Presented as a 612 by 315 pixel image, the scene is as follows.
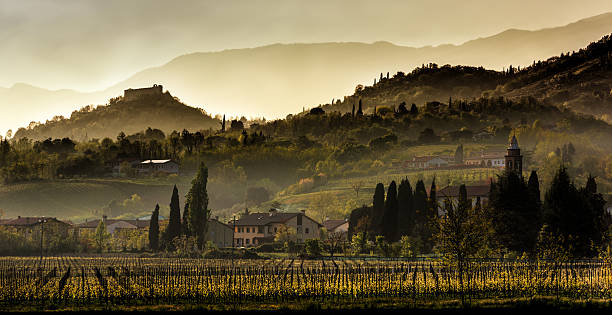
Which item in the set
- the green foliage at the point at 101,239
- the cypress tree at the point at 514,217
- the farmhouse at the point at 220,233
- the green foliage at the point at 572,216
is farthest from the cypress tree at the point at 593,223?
the green foliage at the point at 101,239

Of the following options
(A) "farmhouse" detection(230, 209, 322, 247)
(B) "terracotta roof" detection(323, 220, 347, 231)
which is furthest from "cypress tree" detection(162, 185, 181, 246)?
(B) "terracotta roof" detection(323, 220, 347, 231)

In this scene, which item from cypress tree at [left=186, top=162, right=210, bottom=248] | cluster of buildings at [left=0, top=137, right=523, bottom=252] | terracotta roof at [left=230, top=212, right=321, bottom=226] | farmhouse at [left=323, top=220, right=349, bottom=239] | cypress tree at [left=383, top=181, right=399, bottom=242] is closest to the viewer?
cypress tree at [left=186, top=162, right=210, bottom=248]

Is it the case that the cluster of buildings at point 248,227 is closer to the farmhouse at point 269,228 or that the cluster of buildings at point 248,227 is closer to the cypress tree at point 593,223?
the farmhouse at point 269,228

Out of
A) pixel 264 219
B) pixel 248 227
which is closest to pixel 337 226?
pixel 264 219

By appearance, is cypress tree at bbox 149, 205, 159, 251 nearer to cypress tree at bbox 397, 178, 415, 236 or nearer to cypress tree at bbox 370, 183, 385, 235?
cypress tree at bbox 370, 183, 385, 235

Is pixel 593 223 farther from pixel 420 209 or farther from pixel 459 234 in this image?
pixel 459 234

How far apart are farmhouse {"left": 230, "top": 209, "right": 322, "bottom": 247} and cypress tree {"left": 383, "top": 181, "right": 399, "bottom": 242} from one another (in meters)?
26.9

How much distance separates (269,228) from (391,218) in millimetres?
33180

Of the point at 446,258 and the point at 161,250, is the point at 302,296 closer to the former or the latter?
the point at 446,258

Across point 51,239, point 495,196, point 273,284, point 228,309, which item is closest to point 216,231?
point 51,239

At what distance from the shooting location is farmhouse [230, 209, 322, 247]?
14669cm

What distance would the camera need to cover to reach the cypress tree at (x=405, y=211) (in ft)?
397

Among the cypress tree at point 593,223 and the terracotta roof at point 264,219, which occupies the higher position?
the cypress tree at point 593,223

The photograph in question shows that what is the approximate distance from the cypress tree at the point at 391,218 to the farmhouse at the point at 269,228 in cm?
2687
